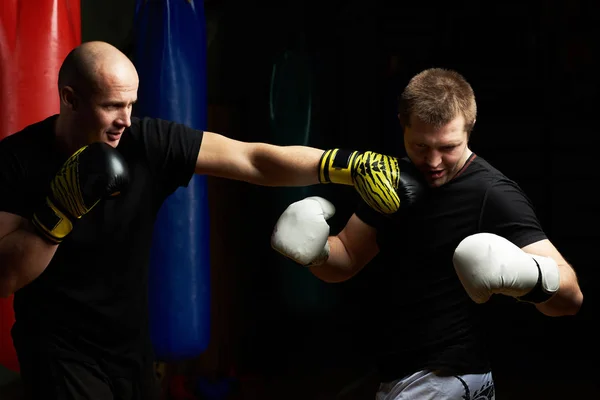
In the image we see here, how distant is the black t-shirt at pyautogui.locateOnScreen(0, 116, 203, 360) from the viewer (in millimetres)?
2428

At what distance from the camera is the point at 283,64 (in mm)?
4227

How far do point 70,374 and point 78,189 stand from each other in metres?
0.58

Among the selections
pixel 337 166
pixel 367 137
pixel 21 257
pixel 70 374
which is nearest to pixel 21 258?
pixel 21 257

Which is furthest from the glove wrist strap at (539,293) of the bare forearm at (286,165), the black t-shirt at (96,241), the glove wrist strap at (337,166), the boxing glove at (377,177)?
the black t-shirt at (96,241)

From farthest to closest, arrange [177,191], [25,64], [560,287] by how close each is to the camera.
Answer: [177,191] < [25,64] < [560,287]

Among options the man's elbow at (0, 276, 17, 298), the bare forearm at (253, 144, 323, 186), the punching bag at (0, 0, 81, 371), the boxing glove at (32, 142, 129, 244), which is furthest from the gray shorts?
the punching bag at (0, 0, 81, 371)

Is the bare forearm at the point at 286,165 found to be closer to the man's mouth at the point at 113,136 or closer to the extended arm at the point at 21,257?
the man's mouth at the point at 113,136

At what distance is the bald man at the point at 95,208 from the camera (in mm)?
2393

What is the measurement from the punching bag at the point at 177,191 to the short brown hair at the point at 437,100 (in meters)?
1.28

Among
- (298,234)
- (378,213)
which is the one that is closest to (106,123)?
(298,234)

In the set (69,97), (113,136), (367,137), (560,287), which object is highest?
(69,97)

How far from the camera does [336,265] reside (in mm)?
2680

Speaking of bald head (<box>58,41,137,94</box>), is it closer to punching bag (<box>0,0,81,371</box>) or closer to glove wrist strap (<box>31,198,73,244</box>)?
glove wrist strap (<box>31,198,73,244</box>)

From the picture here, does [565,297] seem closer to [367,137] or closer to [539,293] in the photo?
[539,293]
